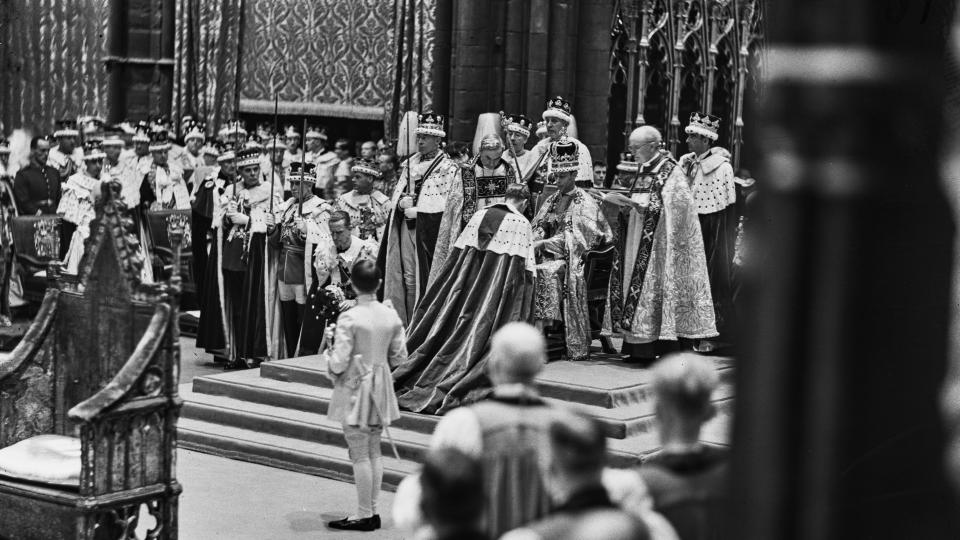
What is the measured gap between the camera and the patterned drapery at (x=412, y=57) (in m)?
15.3

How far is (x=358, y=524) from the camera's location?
268 inches

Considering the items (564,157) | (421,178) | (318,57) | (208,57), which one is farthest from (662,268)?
(208,57)

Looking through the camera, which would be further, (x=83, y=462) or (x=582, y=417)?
(x=83, y=462)

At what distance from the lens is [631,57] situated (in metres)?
16.2

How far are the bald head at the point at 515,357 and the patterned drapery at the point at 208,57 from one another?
15.4 metres

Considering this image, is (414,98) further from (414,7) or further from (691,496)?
(691,496)

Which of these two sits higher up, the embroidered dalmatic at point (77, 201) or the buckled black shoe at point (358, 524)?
the embroidered dalmatic at point (77, 201)

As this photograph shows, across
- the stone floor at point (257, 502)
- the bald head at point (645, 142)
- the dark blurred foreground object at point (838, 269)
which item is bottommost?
the stone floor at point (257, 502)

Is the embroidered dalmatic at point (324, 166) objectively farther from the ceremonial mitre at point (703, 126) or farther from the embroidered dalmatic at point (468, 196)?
the ceremonial mitre at point (703, 126)

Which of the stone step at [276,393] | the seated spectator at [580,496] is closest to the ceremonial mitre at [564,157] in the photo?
the stone step at [276,393]

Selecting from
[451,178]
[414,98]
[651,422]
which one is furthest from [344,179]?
[651,422]

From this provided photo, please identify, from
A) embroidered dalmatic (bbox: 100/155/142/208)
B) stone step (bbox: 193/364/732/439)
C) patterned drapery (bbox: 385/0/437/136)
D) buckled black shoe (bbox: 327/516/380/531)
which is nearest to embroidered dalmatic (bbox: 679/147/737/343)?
stone step (bbox: 193/364/732/439)

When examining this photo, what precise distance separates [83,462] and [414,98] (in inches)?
410

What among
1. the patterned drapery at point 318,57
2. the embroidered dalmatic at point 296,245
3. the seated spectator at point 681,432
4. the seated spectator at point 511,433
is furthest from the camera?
the patterned drapery at point 318,57
